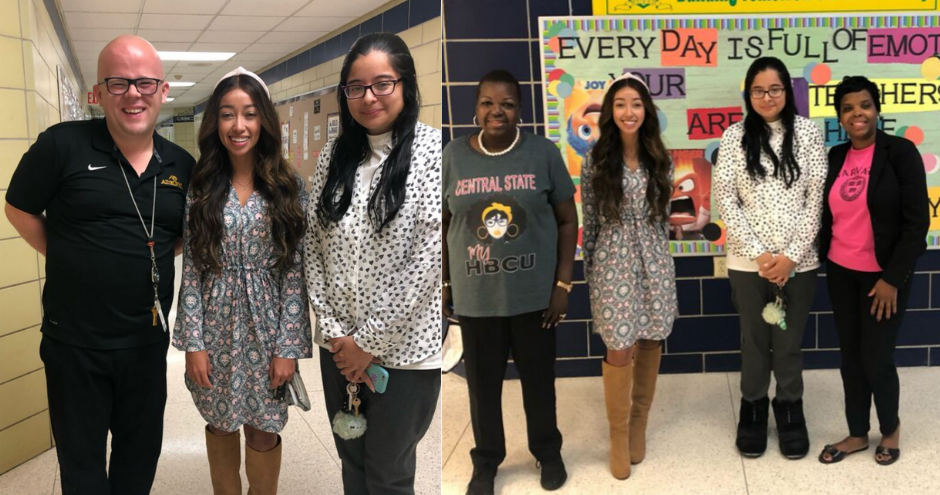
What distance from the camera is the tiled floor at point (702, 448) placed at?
225 centimetres

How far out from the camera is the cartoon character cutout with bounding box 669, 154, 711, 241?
10.2ft

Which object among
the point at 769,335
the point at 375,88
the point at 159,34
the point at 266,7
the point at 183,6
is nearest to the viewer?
the point at 375,88

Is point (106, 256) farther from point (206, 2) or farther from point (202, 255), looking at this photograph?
point (206, 2)

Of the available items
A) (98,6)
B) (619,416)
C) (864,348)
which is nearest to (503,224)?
(619,416)

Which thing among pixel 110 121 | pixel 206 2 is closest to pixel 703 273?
pixel 110 121

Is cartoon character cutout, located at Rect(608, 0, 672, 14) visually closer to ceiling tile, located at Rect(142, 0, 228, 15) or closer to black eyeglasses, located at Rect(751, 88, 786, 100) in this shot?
black eyeglasses, located at Rect(751, 88, 786, 100)

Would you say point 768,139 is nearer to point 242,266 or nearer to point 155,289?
point 242,266

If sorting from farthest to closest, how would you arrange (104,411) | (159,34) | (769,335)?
(159,34), (769,335), (104,411)

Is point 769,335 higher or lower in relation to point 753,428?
higher

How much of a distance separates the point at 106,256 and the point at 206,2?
2512mm

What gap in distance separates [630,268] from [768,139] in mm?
707

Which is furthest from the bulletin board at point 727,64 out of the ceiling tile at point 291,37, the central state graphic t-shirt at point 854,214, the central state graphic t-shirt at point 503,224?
the ceiling tile at point 291,37

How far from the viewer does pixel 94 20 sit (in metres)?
3.07

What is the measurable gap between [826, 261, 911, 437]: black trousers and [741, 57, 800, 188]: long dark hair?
0.40m
